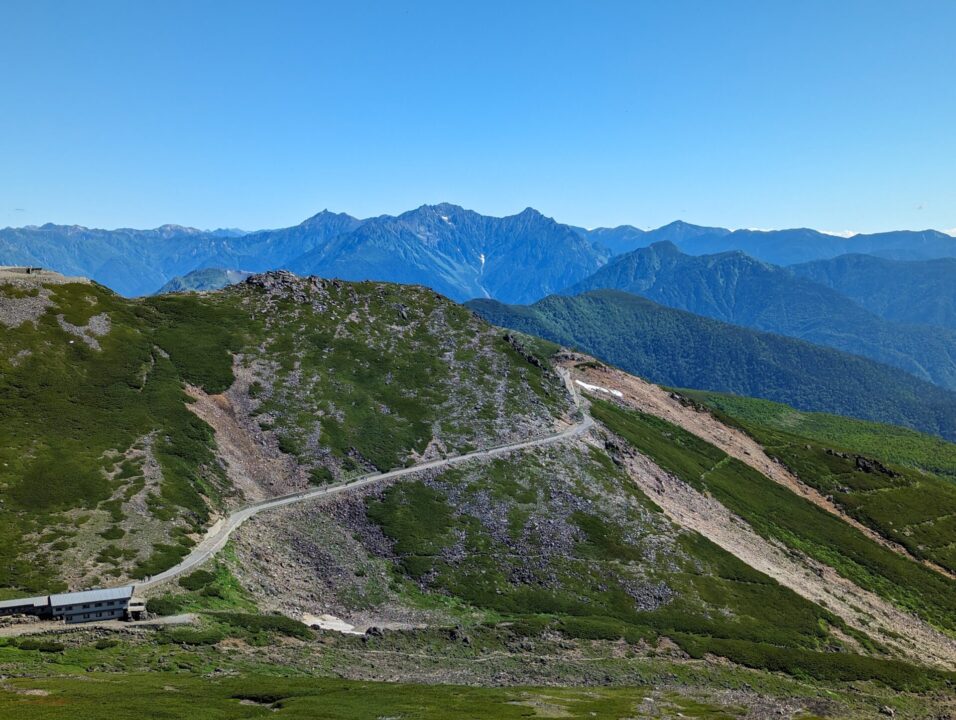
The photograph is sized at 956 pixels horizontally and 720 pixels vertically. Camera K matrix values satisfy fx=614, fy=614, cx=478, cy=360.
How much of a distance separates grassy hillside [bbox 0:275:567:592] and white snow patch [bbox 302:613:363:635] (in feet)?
55.0

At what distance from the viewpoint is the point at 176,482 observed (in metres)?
83.2

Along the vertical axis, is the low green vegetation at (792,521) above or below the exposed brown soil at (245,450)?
below

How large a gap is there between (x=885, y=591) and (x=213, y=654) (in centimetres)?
12318

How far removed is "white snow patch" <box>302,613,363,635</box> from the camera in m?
69.9

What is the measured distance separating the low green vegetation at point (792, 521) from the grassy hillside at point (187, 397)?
2566cm

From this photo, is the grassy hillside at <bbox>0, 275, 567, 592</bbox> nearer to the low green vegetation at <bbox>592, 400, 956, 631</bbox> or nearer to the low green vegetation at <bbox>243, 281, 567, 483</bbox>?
the low green vegetation at <bbox>243, 281, 567, 483</bbox>

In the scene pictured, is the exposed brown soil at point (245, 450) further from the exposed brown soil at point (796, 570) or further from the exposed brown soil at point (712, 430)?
the exposed brown soil at point (712, 430)

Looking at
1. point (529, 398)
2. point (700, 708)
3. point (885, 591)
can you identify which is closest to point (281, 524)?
point (700, 708)

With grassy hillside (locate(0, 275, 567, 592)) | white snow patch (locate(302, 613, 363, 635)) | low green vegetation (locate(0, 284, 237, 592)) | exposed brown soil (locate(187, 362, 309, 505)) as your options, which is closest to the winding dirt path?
grassy hillside (locate(0, 275, 567, 592))

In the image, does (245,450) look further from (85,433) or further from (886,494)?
(886,494)

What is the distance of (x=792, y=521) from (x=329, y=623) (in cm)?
10971

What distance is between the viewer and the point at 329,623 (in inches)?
2810

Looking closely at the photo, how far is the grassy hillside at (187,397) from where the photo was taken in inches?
2808

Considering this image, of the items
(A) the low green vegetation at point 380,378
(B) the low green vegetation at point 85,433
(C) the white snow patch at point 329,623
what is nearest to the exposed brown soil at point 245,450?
(A) the low green vegetation at point 380,378
